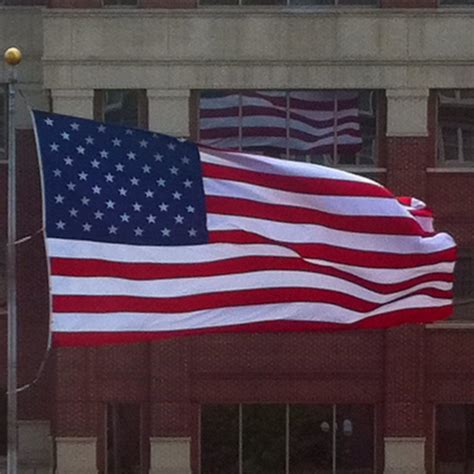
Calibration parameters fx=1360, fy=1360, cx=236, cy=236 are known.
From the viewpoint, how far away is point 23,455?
97.2ft

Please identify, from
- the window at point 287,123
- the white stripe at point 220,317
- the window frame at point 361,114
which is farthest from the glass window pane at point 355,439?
the white stripe at point 220,317

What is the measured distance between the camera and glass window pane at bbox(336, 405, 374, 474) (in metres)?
29.2

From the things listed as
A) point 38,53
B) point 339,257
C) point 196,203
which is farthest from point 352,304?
point 38,53

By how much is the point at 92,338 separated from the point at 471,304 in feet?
55.1

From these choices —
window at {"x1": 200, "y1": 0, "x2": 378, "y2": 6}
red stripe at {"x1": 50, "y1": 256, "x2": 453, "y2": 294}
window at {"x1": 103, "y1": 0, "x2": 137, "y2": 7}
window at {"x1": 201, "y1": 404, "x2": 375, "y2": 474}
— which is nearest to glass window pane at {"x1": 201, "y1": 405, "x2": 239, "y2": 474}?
window at {"x1": 201, "y1": 404, "x2": 375, "y2": 474}

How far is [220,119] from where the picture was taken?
94.7 feet

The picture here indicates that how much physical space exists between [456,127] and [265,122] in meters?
4.11

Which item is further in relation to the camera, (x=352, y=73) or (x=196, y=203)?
(x=352, y=73)

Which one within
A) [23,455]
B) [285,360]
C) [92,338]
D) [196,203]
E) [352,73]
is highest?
[352,73]

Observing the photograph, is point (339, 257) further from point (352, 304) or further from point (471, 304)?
point (471, 304)

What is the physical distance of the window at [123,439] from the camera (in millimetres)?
29281

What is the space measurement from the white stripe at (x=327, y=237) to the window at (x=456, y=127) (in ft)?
44.7

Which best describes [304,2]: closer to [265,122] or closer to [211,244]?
[265,122]

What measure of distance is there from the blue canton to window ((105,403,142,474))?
1556 centimetres
